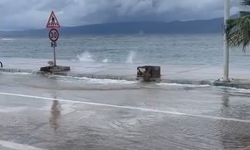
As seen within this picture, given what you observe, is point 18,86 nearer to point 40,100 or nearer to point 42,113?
point 40,100

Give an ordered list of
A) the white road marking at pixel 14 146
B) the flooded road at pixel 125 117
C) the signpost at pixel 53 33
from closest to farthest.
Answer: the white road marking at pixel 14 146 → the flooded road at pixel 125 117 → the signpost at pixel 53 33

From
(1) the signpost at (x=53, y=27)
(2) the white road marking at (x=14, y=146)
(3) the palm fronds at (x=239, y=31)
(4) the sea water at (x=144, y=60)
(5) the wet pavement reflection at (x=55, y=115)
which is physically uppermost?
(1) the signpost at (x=53, y=27)

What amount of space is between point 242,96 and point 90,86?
17.8ft

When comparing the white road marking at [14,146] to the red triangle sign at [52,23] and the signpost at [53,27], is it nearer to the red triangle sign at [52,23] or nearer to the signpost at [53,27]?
the signpost at [53,27]

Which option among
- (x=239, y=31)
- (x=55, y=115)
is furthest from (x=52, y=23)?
(x=55, y=115)

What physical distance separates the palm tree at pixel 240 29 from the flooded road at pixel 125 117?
1.48 meters

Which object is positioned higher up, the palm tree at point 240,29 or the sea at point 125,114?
the palm tree at point 240,29

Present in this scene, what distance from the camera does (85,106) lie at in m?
13.6

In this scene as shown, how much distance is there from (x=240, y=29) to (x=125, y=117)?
3778 millimetres

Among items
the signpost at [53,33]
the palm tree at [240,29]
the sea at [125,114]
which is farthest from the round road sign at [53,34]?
the palm tree at [240,29]

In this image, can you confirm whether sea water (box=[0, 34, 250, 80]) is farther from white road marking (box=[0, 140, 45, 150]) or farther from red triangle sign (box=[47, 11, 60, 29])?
white road marking (box=[0, 140, 45, 150])

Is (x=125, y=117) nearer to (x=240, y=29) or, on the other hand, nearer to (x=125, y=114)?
(x=125, y=114)

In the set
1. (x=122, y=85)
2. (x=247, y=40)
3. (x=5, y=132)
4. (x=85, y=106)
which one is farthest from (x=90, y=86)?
(x=5, y=132)

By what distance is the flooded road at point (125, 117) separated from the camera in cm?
932
